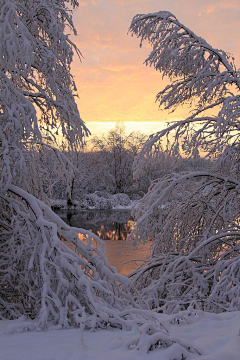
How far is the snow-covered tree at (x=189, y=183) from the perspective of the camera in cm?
649

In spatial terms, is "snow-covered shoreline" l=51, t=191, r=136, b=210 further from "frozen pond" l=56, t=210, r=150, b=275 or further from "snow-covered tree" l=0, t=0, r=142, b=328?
"snow-covered tree" l=0, t=0, r=142, b=328

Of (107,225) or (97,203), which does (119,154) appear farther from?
(107,225)

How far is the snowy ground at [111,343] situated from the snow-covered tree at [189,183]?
→ 2903 mm

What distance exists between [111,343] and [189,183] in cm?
511

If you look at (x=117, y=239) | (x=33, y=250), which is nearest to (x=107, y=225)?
(x=117, y=239)

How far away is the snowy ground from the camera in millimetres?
2605

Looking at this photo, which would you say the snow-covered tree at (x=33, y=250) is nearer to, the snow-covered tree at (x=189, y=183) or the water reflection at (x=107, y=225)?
the snow-covered tree at (x=189, y=183)

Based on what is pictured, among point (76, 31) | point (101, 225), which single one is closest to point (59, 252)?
point (76, 31)

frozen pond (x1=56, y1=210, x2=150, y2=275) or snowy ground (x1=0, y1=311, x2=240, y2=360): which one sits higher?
snowy ground (x1=0, y1=311, x2=240, y2=360)

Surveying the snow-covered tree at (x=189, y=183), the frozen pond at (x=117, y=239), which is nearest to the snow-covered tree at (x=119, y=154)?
the frozen pond at (x=117, y=239)

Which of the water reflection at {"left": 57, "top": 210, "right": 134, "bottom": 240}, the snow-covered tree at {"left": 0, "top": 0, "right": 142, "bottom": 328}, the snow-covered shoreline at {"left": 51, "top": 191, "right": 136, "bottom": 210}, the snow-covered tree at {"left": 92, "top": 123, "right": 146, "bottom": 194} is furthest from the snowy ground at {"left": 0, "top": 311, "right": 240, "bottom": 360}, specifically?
the snow-covered tree at {"left": 92, "top": 123, "right": 146, "bottom": 194}

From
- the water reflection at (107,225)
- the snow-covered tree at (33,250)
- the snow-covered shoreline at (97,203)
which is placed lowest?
Answer: the water reflection at (107,225)

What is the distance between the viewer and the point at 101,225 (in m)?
22.3

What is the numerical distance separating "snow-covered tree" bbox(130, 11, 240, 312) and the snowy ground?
2903 mm
